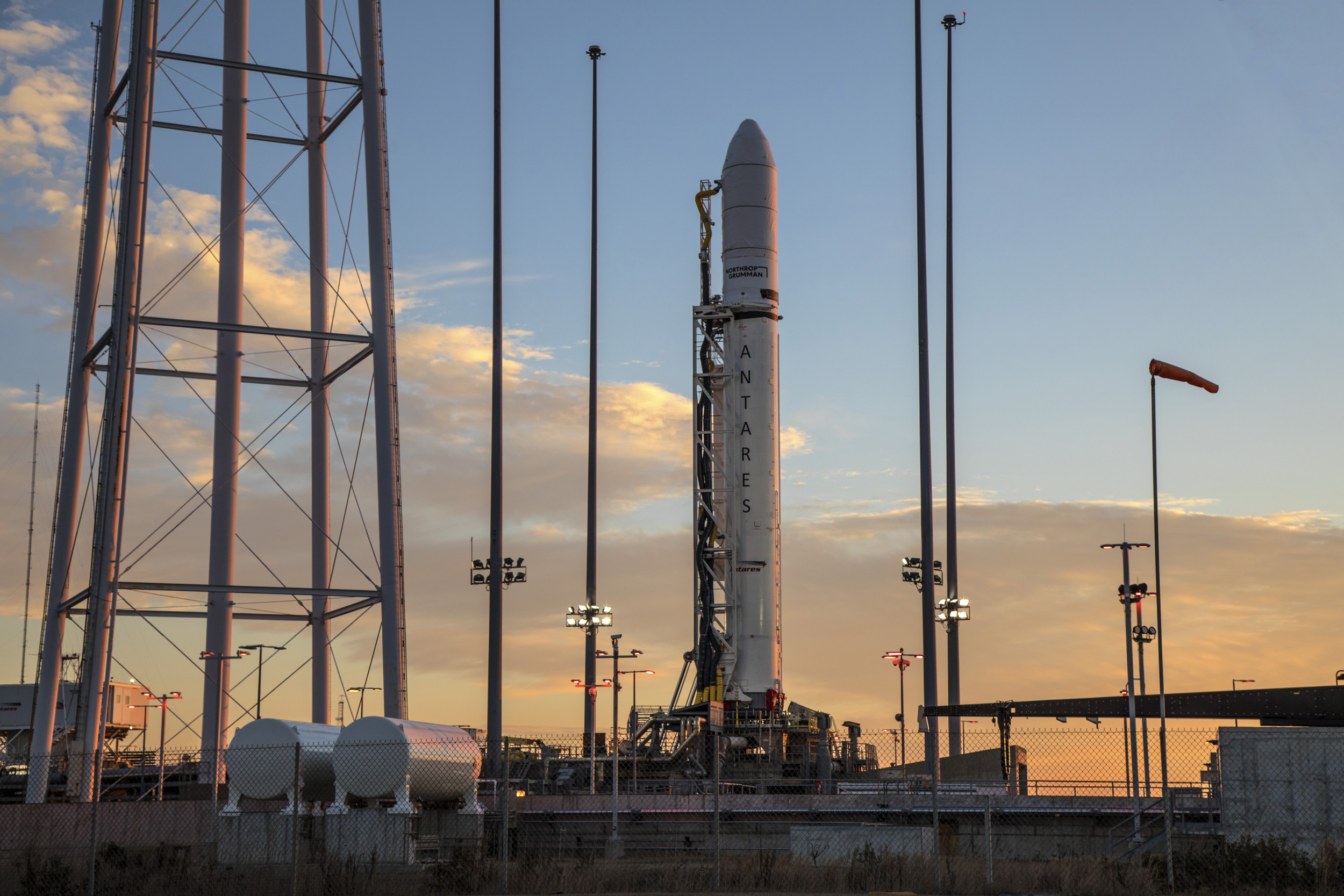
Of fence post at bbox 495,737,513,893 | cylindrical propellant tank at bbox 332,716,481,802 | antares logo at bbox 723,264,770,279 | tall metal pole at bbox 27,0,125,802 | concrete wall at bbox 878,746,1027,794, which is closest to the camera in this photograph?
fence post at bbox 495,737,513,893

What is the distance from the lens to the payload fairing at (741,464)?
48.0 metres

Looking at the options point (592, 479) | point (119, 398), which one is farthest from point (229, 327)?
point (592, 479)

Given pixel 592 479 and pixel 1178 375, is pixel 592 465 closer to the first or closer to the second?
pixel 592 479

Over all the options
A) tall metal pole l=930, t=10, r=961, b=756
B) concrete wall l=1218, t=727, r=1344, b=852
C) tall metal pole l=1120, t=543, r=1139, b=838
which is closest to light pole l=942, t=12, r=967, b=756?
tall metal pole l=930, t=10, r=961, b=756

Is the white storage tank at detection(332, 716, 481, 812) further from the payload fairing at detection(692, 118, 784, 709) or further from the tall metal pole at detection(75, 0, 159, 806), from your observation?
the payload fairing at detection(692, 118, 784, 709)

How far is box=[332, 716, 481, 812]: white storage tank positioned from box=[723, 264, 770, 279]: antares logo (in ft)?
80.9

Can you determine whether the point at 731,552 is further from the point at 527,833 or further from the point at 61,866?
the point at 61,866

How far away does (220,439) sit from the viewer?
120 feet

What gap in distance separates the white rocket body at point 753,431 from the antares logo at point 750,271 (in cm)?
2

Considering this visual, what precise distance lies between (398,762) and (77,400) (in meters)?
15.5

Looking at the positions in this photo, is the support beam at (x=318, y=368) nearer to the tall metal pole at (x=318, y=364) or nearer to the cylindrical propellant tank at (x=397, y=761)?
the tall metal pole at (x=318, y=364)

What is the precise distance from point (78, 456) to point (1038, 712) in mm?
27600

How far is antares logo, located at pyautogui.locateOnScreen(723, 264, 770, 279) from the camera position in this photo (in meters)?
49.5

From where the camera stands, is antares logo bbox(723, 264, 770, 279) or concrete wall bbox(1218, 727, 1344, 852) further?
antares logo bbox(723, 264, 770, 279)
